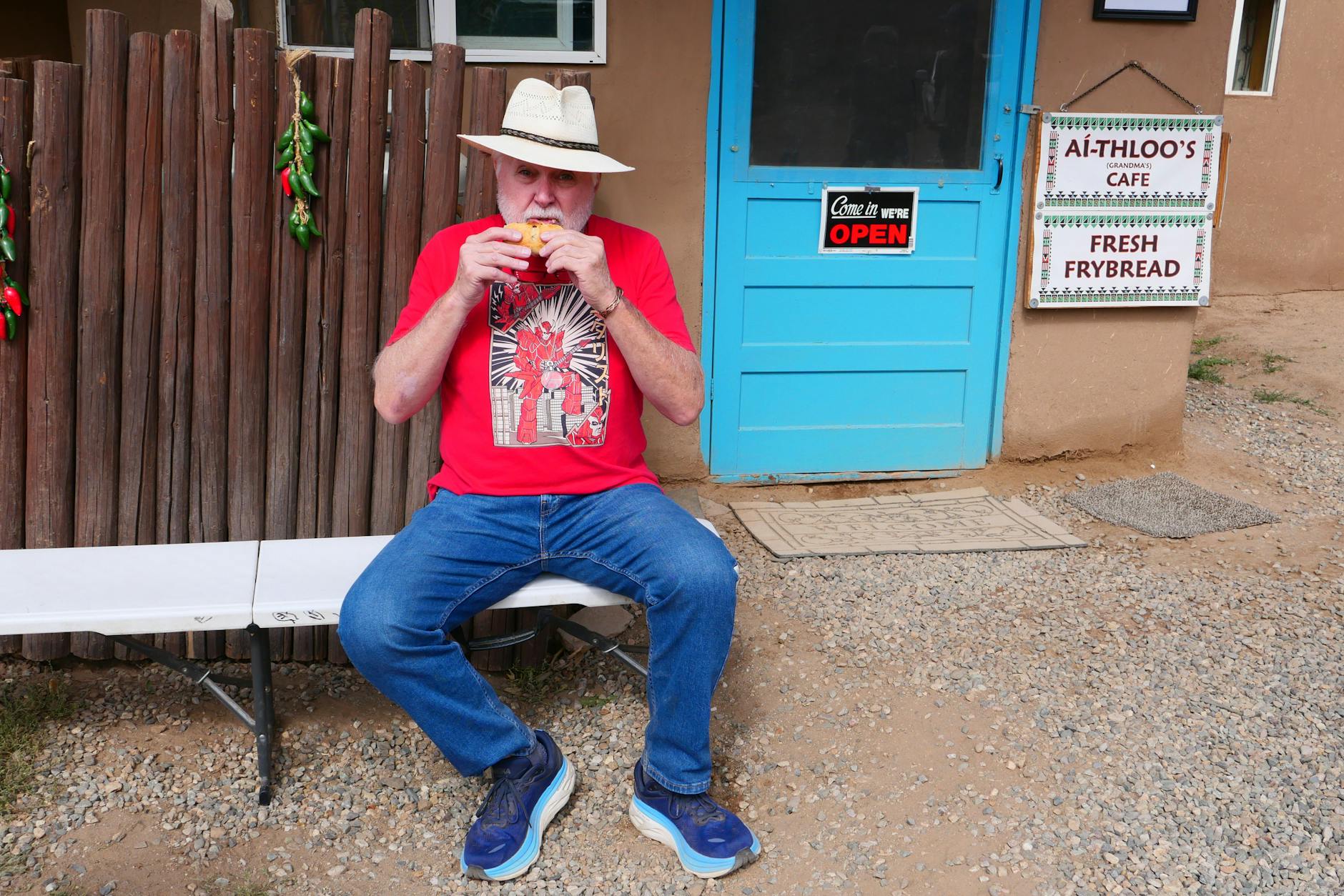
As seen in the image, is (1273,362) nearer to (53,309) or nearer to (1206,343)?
(1206,343)

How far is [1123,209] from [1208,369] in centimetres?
262

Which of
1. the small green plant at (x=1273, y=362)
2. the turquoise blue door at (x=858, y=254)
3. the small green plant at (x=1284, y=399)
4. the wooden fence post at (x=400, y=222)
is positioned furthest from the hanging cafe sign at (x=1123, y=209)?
the wooden fence post at (x=400, y=222)

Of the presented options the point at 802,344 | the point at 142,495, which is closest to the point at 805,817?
the point at 142,495

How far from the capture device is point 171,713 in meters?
3.21

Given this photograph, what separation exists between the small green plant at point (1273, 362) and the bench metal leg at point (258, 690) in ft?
21.1

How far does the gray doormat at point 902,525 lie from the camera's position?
4371mm

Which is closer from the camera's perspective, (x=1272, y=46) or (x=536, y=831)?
(x=536, y=831)

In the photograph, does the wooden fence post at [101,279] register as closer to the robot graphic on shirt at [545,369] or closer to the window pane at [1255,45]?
the robot graphic on shirt at [545,369]

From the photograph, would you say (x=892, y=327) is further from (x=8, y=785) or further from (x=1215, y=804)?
(x=8, y=785)

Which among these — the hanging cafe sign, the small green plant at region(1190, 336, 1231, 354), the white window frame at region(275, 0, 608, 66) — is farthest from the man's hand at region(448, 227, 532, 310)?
the small green plant at region(1190, 336, 1231, 354)

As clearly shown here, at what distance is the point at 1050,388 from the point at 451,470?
10.3 feet

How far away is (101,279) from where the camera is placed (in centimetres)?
315

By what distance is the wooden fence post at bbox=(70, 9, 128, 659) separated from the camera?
3053 millimetres

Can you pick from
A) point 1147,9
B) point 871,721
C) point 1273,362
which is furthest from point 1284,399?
point 871,721
